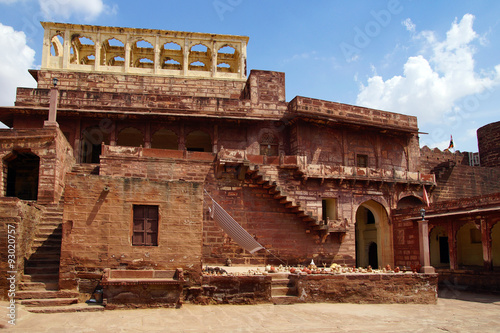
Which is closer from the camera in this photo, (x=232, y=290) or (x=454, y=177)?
(x=232, y=290)

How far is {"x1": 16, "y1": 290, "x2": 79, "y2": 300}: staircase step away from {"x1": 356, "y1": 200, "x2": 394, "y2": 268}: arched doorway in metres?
15.1

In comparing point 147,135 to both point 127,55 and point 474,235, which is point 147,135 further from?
point 474,235

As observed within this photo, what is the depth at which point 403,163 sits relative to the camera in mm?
23391

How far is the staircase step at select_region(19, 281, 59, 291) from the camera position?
1065cm

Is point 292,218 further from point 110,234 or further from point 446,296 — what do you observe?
point 110,234

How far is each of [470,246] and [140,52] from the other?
20821 mm

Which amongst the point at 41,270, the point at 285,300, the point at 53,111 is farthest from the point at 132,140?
the point at 285,300

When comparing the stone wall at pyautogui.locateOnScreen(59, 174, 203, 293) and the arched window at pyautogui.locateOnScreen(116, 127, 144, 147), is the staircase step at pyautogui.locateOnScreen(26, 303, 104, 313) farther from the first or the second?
the arched window at pyautogui.locateOnScreen(116, 127, 144, 147)

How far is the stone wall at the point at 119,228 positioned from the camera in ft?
35.6

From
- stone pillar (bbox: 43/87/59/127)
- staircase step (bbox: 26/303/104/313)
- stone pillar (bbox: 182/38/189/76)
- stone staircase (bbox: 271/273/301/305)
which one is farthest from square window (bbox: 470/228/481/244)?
stone pillar (bbox: 43/87/59/127)

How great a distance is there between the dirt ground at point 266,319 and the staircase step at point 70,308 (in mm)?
166

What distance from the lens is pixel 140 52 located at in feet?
86.6

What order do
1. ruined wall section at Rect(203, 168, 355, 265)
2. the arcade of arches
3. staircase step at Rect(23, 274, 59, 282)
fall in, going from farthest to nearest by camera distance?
the arcade of arches → ruined wall section at Rect(203, 168, 355, 265) → staircase step at Rect(23, 274, 59, 282)

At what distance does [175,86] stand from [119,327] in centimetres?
1753
